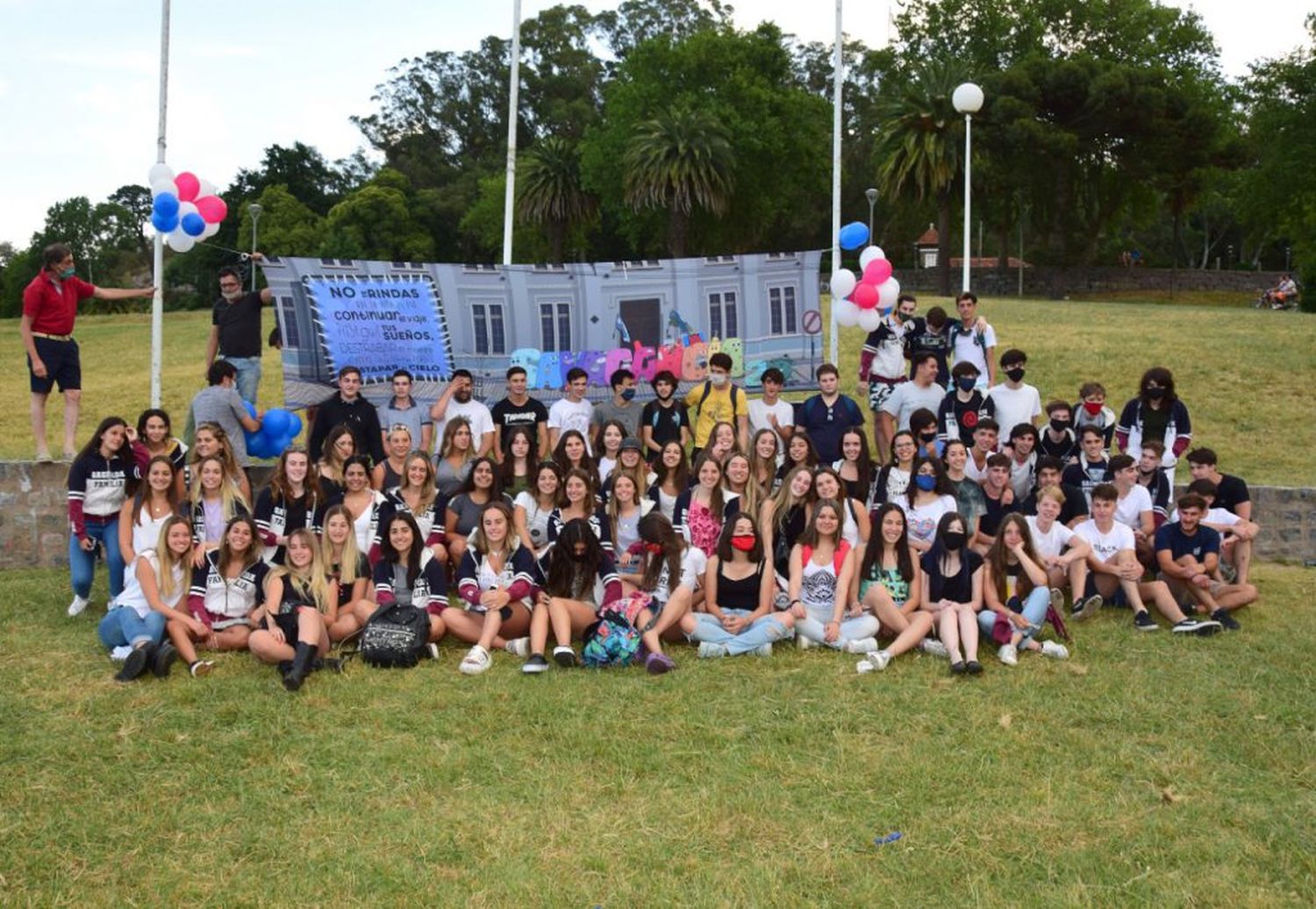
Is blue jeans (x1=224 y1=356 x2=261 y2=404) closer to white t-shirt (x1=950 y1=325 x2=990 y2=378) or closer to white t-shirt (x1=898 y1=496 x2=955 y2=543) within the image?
white t-shirt (x1=898 y1=496 x2=955 y2=543)

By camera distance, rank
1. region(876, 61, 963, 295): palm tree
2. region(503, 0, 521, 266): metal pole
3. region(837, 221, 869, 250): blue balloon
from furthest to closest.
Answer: region(876, 61, 963, 295): palm tree
region(503, 0, 521, 266): metal pole
region(837, 221, 869, 250): blue balloon

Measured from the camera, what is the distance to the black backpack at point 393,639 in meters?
6.52

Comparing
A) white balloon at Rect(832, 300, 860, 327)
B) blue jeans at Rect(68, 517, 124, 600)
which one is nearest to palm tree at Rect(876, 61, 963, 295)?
white balloon at Rect(832, 300, 860, 327)

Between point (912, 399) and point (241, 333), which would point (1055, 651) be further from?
point (241, 333)

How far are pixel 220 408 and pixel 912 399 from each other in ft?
17.9

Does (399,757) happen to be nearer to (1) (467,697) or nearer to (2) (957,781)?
(1) (467,697)

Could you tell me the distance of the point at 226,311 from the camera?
32.6ft

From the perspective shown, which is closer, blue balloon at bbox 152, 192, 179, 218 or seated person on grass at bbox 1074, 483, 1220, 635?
seated person on grass at bbox 1074, 483, 1220, 635

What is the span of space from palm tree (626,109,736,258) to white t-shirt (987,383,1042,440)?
101 feet

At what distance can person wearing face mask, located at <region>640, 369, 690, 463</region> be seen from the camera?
9.10m

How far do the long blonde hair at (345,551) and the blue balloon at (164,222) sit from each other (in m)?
4.10

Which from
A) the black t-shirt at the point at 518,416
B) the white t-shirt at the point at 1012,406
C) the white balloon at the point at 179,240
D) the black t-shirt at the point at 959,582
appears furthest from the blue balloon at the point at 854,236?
the white balloon at the point at 179,240

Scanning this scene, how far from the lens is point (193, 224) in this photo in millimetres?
9844

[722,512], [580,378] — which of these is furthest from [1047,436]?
[580,378]
